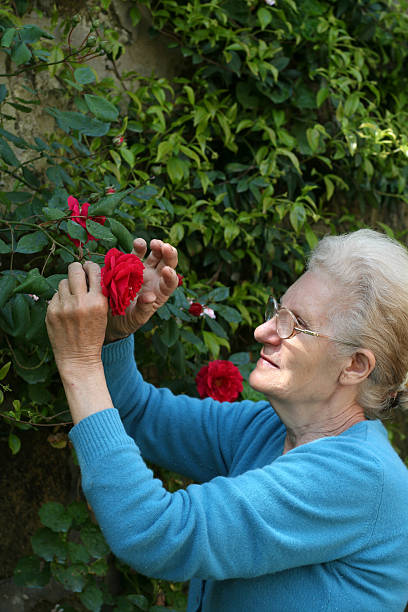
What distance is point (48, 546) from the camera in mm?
1813

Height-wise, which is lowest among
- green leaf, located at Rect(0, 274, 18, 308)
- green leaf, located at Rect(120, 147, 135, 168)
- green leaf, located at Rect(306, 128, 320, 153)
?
green leaf, located at Rect(306, 128, 320, 153)

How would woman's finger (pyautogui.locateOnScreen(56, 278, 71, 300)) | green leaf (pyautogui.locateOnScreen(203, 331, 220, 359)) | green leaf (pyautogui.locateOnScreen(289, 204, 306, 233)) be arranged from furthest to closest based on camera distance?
green leaf (pyautogui.locateOnScreen(289, 204, 306, 233)) < green leaf (pyautogui.locateOnScreen(203, 331, 220, 359)) < woman's finger (pyautogui.locateOnScreen(56, 278, 71, 300))

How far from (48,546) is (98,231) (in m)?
0.97

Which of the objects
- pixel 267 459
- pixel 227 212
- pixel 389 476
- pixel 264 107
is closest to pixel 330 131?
pixel 264 107

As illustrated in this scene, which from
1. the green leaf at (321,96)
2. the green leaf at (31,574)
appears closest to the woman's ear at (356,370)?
the green leaf at (31,574)

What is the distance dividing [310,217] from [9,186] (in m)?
1.48

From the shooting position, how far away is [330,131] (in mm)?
2990

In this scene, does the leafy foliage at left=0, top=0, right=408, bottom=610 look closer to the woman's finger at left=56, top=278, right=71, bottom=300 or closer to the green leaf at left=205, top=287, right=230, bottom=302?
the green leaf at left=205, top=287, right=230, bottom=302

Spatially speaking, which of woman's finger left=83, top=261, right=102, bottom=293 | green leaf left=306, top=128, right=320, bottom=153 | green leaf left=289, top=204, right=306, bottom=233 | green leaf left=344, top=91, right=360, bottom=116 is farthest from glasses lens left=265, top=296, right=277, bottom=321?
green leaf left=344, top=91, right=360, bottom=116

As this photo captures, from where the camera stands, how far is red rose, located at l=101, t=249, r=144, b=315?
120cm

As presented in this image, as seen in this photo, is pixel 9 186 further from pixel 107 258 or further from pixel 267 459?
pixel 267 459

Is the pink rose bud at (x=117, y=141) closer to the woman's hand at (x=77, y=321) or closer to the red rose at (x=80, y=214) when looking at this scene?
the red rose at (x=80, y=214)

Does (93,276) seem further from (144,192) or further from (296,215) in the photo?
(296,215)

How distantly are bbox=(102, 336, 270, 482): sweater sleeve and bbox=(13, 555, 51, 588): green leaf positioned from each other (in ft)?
1.41
